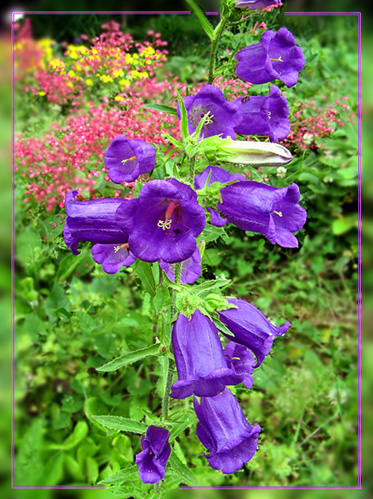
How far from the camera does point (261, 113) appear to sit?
167 centimetres

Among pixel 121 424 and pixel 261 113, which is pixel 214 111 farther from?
pixel 121 424

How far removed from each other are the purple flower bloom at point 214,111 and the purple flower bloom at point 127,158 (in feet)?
0.74

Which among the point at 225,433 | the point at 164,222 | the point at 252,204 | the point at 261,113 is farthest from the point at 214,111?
the point at 225,433

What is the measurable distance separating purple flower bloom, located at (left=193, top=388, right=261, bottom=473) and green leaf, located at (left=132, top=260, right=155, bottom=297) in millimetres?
511

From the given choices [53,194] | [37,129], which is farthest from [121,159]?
[37,129]

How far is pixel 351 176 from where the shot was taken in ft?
11.3

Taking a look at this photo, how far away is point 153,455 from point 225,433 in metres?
0.31

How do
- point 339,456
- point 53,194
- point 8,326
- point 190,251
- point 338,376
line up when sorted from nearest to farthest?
point 190,251 < point 8,326 < point 53,194 < point 339,456 < point 338,376

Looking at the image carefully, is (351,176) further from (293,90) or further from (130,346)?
(130,346)

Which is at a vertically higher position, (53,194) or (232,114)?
(232,114)

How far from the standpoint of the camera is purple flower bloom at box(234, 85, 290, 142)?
1669 mm

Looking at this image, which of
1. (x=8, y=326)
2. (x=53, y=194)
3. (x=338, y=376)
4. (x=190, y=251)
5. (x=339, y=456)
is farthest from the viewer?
(x=338, y=376)

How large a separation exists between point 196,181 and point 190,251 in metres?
0.47

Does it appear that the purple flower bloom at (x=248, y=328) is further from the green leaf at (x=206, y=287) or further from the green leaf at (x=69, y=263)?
the green leaf at (x=69, y=263)
